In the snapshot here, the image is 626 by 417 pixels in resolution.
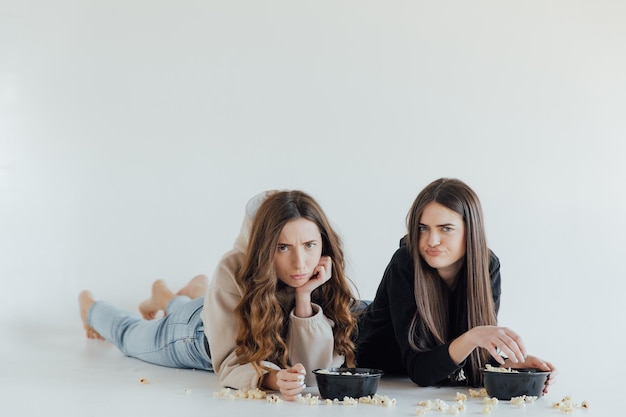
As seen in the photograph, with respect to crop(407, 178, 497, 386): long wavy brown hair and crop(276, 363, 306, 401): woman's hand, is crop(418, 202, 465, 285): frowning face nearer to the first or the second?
crop(407, 178, 497, 386): long wavy brown hair

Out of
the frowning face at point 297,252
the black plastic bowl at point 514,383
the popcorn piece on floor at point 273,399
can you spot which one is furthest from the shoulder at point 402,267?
the popcorn piece on floor at point 273,399

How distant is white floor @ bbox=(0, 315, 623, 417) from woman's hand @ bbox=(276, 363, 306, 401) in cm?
3

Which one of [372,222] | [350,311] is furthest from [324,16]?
[350,311]

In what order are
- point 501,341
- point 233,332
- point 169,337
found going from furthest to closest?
point 169,337 → point 233,332 → point 501,341

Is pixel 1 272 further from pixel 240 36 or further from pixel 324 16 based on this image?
pixel 324 16

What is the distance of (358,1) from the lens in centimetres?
437

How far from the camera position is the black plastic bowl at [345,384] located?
6.57 ft

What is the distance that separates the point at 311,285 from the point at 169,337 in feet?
2.20

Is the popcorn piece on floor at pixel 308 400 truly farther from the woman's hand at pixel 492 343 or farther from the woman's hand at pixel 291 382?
the woman's hand at pixel 492 343

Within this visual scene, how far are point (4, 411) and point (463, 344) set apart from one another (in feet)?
3.50

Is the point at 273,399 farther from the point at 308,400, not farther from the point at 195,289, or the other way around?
the point at 195,289

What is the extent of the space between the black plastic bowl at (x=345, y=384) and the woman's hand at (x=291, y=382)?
0.04 meters

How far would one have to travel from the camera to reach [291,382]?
2020 mm

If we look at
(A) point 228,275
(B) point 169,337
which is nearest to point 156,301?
(B) point 169,337
